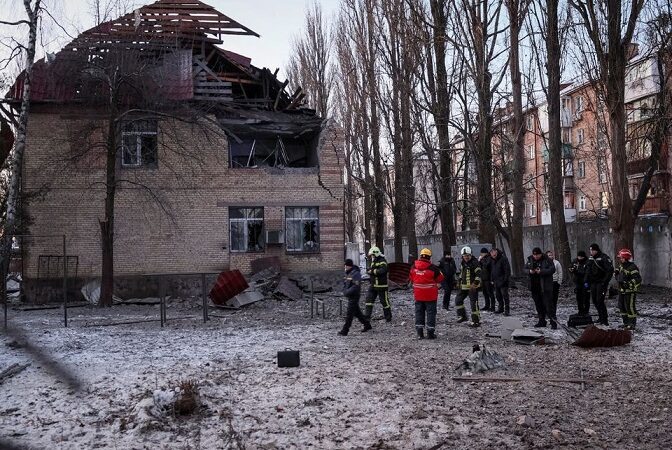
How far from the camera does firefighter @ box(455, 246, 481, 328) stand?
1356cm

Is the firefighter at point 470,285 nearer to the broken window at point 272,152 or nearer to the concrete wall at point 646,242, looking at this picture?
the concrete wall at point 646,242

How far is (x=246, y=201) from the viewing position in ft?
77.3

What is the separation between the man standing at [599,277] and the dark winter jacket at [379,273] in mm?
4282

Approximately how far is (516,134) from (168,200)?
13039 mm

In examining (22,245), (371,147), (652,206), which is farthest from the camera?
(652,206)

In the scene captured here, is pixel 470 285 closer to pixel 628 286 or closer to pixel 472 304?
pixel 472 304

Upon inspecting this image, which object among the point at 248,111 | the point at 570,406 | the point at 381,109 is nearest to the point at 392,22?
the point at 381,109

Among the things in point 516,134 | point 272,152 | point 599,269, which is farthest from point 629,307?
point 272,152

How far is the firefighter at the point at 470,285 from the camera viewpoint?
13562mm

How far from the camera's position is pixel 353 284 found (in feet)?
41.5

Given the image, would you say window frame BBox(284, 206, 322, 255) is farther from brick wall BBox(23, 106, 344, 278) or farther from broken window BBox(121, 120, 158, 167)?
broken window BBox(121, 120, 158, 167)

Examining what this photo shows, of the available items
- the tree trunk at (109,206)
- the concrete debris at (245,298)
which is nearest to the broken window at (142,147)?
the tree trunk at (109,206)

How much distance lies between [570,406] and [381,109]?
23.7 metres

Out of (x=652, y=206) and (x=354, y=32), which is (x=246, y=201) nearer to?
(x=354, y=32)
